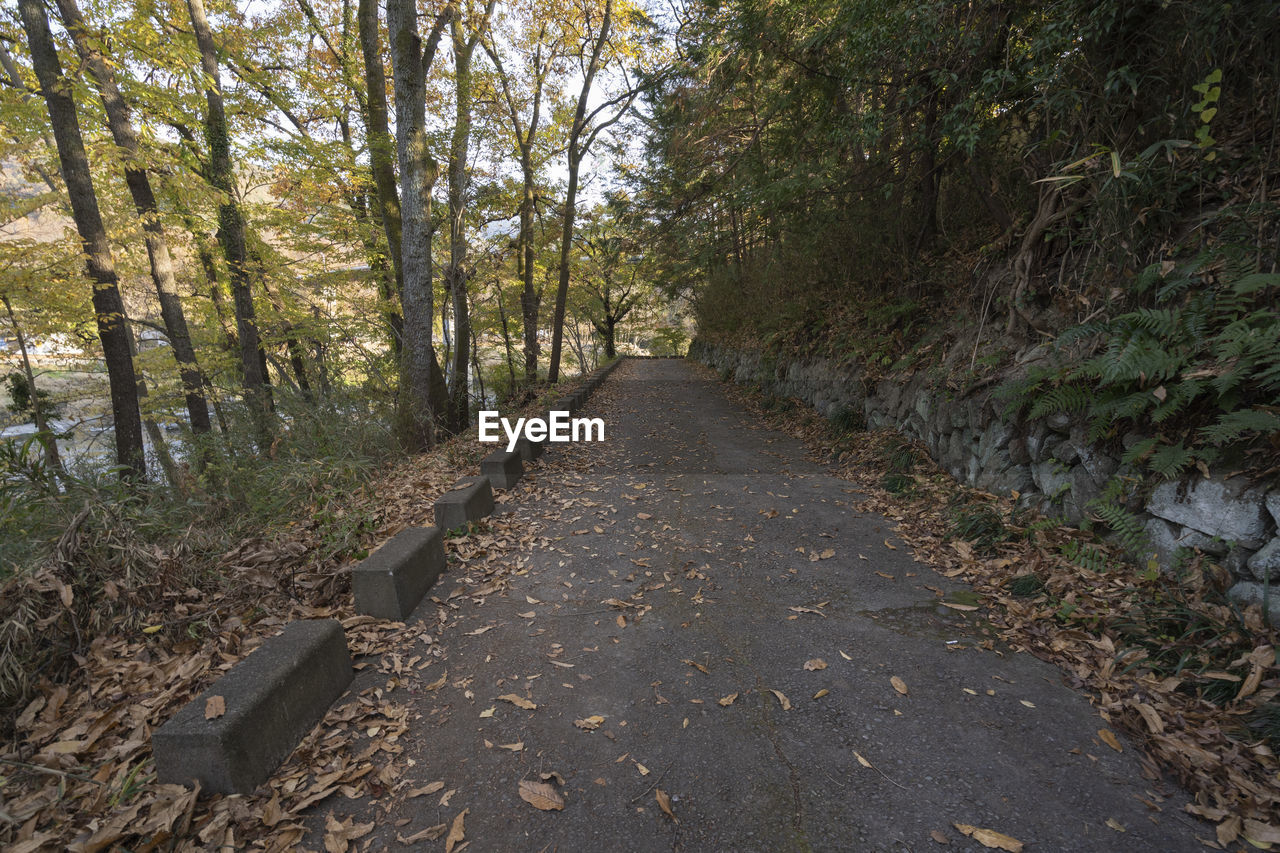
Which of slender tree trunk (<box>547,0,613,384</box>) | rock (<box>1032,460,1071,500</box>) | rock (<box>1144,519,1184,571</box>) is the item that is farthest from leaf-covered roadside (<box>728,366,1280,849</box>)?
slender tree trunk (<box>547,0,613,384</box>)

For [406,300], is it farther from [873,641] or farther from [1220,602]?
[1220,602]

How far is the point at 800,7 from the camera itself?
5.66 metres

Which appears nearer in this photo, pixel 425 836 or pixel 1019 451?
pixel 425 836

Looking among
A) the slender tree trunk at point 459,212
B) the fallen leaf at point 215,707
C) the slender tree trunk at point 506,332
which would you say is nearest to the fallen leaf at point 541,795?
the fallen leaf at point 215,707

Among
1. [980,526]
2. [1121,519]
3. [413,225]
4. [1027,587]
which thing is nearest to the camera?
[1121,519]

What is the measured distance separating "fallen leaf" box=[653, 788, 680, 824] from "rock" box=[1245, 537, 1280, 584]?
2.92 m

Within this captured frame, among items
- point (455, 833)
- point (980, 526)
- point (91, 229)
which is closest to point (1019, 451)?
point (980, 526)

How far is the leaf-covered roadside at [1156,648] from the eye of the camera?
6.43 feet

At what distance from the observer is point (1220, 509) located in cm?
264

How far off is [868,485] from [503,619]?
414cm

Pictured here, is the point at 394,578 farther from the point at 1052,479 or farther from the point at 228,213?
the point at 228,213

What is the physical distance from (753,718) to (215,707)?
226cm

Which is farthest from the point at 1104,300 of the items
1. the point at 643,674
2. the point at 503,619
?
the point at 503,619

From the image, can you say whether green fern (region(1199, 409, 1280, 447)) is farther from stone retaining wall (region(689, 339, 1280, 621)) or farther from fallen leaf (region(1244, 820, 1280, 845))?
Answer: fallen leaf (region(1244, 820, 1280, 845))
